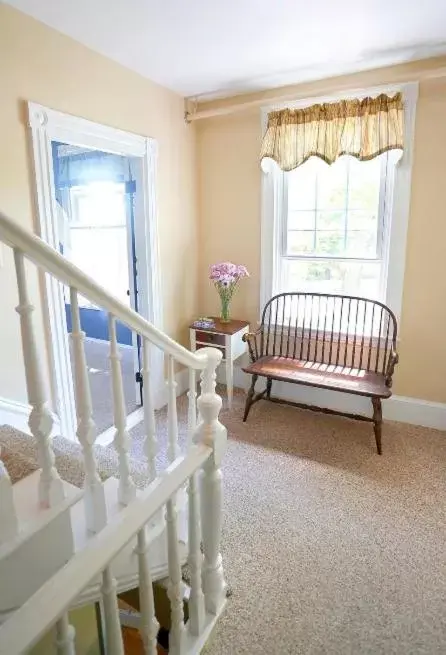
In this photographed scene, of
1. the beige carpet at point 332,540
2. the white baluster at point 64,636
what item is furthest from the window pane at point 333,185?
the white baluster at point 64,636

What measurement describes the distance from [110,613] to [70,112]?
2392 millimetres

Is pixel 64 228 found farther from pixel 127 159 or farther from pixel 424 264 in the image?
pixel 424 264

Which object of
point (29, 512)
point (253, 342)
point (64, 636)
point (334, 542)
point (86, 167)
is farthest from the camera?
point (86, 167)

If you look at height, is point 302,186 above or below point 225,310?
above

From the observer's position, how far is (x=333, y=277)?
10.5 ft

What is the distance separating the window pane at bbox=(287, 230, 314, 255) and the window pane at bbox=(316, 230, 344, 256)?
0.06m

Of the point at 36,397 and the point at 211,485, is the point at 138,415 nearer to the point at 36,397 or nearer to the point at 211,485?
the point at 211,485

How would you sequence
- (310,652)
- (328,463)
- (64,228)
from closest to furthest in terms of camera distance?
(310,652) < (328,463) < (64,228)

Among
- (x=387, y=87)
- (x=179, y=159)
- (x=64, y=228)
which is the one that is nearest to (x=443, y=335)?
(x=387, y=87)

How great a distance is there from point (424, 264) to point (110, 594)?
2761 millimetres

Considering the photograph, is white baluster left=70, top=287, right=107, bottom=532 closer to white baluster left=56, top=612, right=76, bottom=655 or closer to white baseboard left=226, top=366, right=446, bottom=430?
white baluster left=56, top=612, right=76, bottom=655

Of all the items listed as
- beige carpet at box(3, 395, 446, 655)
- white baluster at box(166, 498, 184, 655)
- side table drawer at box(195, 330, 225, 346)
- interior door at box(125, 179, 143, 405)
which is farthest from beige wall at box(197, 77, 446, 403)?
white baluster at box(166, 498, 184, 655)

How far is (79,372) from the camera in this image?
1.18 metres

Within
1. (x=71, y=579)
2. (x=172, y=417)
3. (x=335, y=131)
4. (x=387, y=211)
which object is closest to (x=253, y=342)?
(x=387, y=211)
